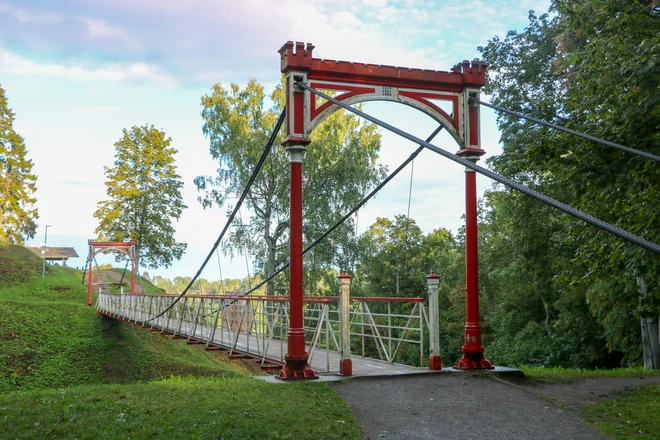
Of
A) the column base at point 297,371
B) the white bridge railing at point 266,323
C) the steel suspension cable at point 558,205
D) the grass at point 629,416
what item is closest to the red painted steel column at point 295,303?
the column base at point 297,371

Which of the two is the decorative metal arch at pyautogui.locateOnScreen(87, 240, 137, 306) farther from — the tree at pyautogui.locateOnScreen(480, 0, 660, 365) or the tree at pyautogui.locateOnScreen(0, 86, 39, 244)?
the tree at pyautogui.locateOnScreen(480, 0, 660, 365)

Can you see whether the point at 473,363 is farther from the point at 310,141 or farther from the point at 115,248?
the point at 115,248

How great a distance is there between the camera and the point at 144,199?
34.6 m

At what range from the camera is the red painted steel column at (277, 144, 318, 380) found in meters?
7.32

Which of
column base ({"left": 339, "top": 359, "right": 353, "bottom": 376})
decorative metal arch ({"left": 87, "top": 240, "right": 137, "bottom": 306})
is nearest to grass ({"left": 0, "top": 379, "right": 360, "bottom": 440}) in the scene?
column base ({"left": 339, "top": 359, "right": 353, "bottom": 376})

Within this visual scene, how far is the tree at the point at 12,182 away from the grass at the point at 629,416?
35.6m

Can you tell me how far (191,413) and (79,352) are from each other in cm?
1589

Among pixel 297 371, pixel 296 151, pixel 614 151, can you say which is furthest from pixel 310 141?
pixel 614 151

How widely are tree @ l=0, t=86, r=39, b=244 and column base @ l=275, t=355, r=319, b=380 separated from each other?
32954mm

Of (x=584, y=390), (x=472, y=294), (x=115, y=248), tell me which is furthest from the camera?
(x=115, y=248)

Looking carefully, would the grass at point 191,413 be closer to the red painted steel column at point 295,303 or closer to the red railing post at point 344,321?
the red painted steel column at point 295,303

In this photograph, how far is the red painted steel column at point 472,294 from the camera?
8.16 meters

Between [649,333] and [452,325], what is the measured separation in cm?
1225

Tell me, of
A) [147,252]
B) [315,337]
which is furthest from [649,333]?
[147,252]
